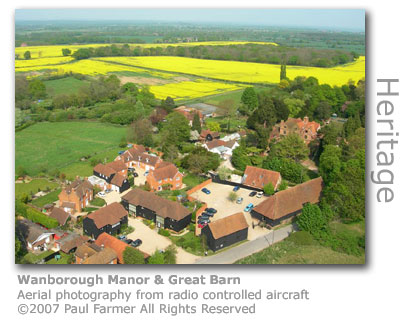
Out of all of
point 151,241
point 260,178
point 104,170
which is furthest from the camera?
point 104,170

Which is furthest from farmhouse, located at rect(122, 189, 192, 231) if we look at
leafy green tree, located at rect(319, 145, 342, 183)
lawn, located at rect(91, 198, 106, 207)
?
leafy green tree, located at rect(319, 145, 342, 183)

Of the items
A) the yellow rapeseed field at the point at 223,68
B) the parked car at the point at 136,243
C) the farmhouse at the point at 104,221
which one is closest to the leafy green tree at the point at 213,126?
the yellow rapeseed field at the point at 223,68

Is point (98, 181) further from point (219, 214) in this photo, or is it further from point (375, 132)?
point (375, 132)

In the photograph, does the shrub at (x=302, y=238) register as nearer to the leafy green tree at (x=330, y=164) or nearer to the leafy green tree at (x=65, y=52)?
the leafy green tree at (x=330, y=164)

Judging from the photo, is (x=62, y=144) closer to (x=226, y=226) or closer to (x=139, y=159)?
(x=139, y=159)

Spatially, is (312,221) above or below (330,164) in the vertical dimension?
below

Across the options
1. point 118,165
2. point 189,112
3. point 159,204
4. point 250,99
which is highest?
point 250,99

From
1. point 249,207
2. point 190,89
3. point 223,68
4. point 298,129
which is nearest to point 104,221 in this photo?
point 249,207

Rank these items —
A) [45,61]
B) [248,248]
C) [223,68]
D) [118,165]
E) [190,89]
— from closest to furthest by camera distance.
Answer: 1. [248,248]
2. [118,165]
3. [45,61]
4. [190,89]
5. [223,68]

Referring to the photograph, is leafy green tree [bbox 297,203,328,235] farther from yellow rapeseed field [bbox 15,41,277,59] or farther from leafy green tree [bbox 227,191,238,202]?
yellow rapeseed field [bbox 15,41,277,59]

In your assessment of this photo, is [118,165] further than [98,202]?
Yes
